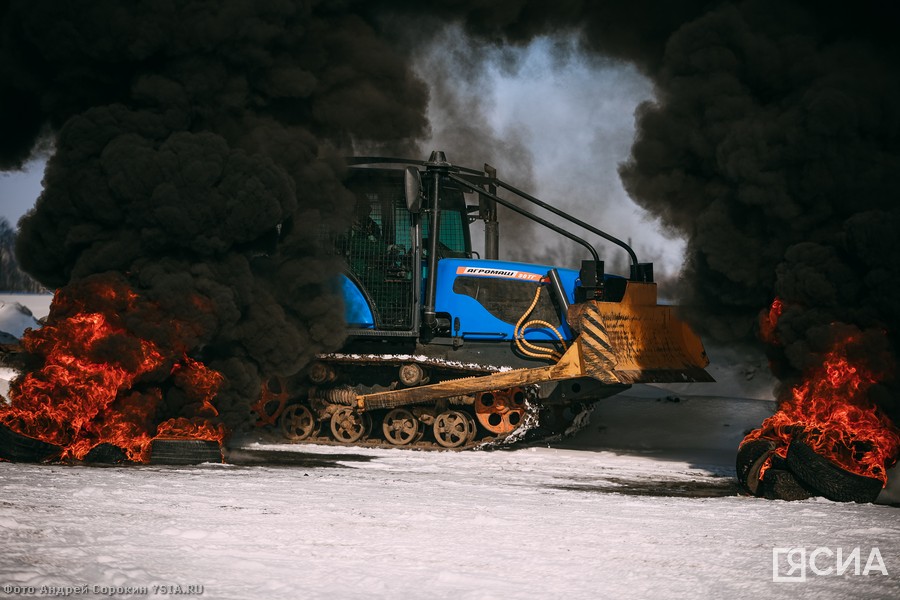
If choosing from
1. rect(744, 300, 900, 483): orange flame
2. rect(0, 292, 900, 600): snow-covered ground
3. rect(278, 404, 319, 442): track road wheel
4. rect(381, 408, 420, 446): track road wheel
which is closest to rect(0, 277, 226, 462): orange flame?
rect(0, 292, 900, 600): snow-covered ground

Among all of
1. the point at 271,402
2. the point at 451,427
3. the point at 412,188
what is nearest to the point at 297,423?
the point at 271,402

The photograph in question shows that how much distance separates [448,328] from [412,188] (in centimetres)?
221

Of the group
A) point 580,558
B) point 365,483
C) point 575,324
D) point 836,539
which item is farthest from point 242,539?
point 575,324

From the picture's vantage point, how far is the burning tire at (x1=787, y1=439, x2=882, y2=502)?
9.64 m

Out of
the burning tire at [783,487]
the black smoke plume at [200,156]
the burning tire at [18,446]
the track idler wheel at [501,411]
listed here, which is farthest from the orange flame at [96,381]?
the burning tire at [783,487]

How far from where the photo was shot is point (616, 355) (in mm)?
13359

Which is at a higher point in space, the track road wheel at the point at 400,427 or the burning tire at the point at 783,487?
the track road wheel at the point at 400,427

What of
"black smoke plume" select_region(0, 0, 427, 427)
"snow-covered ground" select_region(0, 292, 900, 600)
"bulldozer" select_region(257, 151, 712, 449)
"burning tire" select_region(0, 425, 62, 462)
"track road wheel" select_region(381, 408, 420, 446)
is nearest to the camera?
"snow-covered ground" select_region(0, 292, 900, 600)

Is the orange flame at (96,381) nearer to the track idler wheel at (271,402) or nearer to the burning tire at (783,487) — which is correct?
the track idler wheel at (271,402)

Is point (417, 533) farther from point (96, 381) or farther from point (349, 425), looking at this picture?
point (349, 425)

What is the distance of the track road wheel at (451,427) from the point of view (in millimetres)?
14281

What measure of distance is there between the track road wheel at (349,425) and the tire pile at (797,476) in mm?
6129

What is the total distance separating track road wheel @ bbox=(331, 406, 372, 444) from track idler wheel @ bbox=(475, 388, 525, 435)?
1.71 metres

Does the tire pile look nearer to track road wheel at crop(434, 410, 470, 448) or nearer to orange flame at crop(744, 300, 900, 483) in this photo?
orange flame at crop(744, 300, 900, 483)
